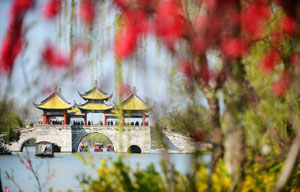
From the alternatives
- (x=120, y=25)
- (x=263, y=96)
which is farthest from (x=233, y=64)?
(x=120, y=25)

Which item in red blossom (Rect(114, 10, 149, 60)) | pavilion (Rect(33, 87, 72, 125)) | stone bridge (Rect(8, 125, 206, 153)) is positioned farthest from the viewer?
stone bridge (Rect(8, 125, 206, 153))

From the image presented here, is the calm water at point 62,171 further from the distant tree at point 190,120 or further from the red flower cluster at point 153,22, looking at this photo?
the red flower cluster at point 153,22

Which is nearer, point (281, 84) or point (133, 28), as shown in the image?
point (133, 28)

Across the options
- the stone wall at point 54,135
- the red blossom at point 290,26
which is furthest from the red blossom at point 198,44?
the stone wall at point 54,135

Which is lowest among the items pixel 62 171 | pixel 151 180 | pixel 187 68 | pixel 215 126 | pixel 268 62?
pixel 62 171

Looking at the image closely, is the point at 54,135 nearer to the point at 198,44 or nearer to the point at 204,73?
the point at 204,73

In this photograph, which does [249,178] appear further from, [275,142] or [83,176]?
[83,176]

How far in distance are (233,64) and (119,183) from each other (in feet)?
3.34

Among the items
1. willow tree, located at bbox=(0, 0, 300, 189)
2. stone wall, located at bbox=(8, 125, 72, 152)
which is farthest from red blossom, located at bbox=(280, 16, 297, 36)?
stone wall, located at bbox=(8, 125, 72, 152)

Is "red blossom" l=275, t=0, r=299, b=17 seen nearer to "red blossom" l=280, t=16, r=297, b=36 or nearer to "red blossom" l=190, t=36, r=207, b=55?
"red blossom" l=280, t=16, r=297, b=36

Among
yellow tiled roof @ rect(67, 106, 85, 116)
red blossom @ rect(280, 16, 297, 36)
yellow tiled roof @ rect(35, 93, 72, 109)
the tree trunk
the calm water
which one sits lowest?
the calm water

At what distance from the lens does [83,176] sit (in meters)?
2.35

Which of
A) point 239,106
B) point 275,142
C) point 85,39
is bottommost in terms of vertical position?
point 275,142

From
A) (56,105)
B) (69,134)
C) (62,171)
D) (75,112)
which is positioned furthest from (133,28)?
(75,112)
